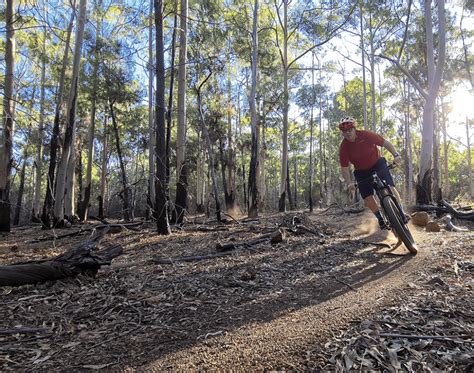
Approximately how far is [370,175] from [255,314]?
10.5ft

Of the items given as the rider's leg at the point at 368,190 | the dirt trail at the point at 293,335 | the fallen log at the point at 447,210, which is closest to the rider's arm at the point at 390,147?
the rider's leg at the point at 368,190

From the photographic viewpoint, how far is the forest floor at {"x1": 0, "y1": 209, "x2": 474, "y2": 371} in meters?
2.12

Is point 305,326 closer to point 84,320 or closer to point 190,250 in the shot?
point 84,320

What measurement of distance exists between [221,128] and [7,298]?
20.8 meters

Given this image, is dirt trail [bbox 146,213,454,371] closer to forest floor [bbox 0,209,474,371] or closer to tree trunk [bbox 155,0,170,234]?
forest floor [bbox 0,209,474,371]

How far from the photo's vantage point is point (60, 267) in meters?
3.90

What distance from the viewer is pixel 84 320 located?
9.76ft

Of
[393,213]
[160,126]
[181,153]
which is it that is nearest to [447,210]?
[393,213]

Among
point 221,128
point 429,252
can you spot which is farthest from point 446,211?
point 221,128

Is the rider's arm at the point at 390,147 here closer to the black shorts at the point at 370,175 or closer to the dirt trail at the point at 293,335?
the black shorts at the point at 370,175

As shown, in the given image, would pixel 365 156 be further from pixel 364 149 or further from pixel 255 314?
pixel 255 314

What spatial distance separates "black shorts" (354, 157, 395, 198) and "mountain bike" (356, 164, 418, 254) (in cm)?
7

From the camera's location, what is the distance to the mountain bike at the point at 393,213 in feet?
15.4

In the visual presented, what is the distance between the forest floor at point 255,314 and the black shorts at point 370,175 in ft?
2.99
